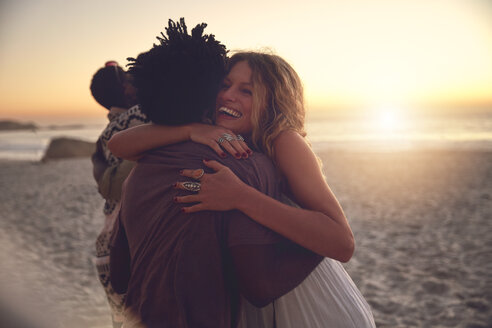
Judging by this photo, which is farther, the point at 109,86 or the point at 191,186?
the point at 109,86

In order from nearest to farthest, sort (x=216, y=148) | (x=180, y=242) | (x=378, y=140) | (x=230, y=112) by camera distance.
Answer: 1. (x=180, y=242)
2. (x=216, y=148)
3. (x=230, y=112)
4. (x=378, y=140)

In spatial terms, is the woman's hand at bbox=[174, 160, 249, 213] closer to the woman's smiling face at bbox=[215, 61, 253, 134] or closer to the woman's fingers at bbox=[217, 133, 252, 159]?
the woman's fingers at bbox=[217, 133, 252, 159]

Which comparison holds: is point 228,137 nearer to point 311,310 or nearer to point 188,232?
point 188,232

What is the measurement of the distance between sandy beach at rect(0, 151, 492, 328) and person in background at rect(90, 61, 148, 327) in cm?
200

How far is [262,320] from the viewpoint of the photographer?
1.60 meters

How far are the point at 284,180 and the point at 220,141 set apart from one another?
0.34m

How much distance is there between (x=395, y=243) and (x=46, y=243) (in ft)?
21.1

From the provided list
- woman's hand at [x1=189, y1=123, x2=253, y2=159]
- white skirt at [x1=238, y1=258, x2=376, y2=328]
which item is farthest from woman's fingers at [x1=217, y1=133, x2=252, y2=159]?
white skirt at [x1=238, y1=258, x2=376, y2=328]

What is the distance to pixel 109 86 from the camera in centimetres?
287

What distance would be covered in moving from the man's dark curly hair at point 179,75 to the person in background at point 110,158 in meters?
1.05

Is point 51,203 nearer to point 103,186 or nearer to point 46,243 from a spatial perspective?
point 46,243

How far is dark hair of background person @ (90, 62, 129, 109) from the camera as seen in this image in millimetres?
2869

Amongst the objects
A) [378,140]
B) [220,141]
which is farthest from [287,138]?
[378,140]

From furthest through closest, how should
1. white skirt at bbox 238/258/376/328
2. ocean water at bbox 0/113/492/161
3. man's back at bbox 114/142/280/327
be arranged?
ocean water at bbox 0/113/492/161 < white skirt at bbox 238/258/376/328 < man's back at bbox 114/142/280/327
